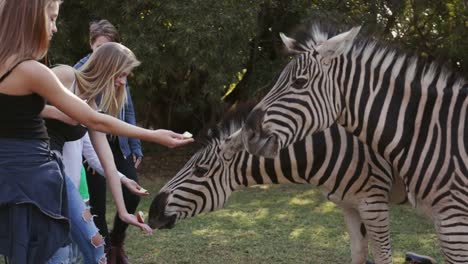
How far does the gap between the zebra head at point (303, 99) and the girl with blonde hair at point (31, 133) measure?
47.8 inches

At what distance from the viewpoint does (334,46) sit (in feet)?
12.5

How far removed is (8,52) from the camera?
2586mm

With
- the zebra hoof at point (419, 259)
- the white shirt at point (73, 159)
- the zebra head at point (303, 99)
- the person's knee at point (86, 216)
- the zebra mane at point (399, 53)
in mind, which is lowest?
the person's knee at point (86, 216)

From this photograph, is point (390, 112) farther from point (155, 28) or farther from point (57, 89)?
point (155, 28)

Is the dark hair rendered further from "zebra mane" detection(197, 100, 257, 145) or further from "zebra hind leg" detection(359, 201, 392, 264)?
"zebra hind leg" detection(359, 201, 392, 264)

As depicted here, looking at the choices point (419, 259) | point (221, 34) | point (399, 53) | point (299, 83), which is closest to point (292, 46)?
point (299, 83)

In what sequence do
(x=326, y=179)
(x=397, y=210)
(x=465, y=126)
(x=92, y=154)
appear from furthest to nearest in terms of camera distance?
(x=397, y=210), (x=326, y=179), (x=92, y=154), (x=465, y=126)

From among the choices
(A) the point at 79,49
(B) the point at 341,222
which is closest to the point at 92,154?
(B) the point at 341,222

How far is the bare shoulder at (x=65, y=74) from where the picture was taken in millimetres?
3509

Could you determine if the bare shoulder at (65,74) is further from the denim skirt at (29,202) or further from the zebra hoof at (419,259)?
the zebra hoof at (419,259)

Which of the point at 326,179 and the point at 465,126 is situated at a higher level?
the point at 465,126

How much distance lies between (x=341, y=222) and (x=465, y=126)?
4.03 metres

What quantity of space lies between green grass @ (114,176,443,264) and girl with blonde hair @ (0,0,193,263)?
3320 mm

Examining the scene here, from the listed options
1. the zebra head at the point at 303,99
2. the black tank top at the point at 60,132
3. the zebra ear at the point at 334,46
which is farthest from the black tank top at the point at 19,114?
the zebra ear at the point at 334,46
